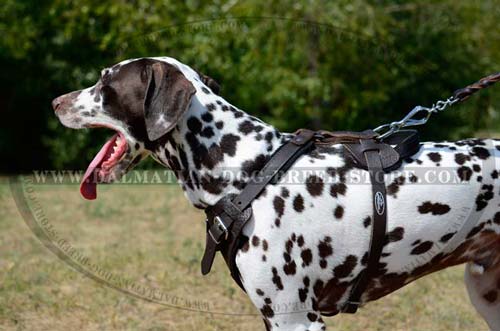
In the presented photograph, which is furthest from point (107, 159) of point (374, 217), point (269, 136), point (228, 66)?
point (228, 66)

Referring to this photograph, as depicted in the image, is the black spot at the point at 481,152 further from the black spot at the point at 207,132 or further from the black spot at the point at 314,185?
the black spot at the point at 207,132

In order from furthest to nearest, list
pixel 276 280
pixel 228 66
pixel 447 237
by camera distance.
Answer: pixel 228 66 → pixel 447 237 → pixel 276 280

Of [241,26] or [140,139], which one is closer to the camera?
[140,139]

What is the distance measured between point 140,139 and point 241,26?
29.7ft

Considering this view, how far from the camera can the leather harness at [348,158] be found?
2838mm

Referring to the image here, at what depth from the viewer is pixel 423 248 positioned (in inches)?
116

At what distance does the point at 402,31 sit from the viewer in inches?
503

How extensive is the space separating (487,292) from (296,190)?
1178 mm

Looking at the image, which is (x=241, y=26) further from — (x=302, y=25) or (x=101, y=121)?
(x=101, y=121)

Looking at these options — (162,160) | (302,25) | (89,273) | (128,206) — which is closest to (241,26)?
(302,25)

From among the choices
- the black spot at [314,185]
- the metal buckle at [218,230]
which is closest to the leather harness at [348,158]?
the metal buckle at [218,230]

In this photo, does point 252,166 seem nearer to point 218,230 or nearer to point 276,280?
point 218,230

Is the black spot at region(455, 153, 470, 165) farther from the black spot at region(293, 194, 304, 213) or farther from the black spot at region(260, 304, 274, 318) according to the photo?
the black spot at region(260, 304, 274, 318)

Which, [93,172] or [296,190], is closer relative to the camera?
[296,190]
